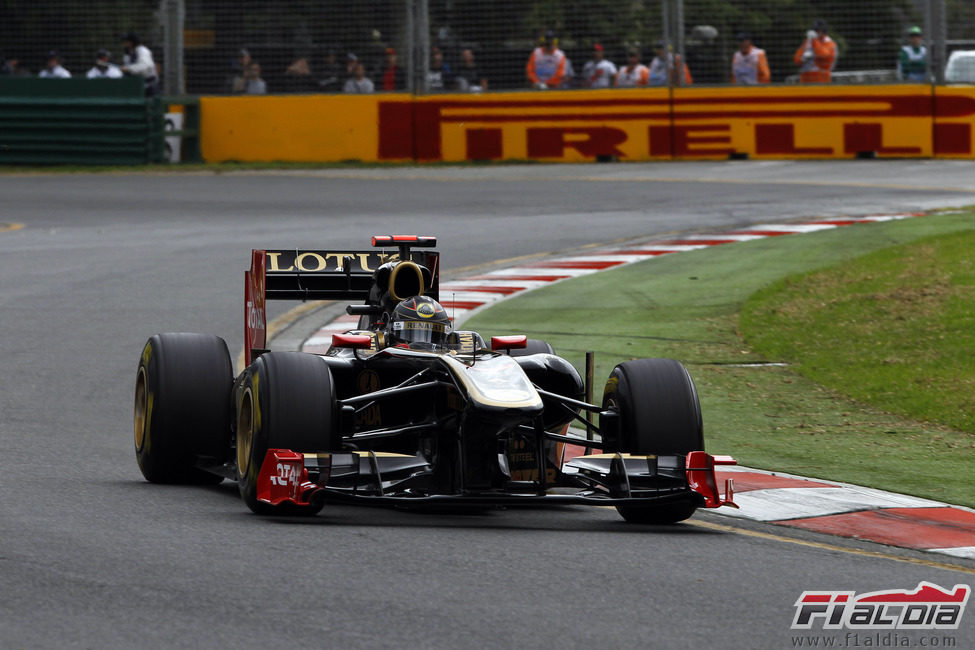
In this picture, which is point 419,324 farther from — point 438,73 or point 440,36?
point 440,36

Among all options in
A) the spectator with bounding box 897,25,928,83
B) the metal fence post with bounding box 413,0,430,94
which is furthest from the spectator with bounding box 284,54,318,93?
the spectator with bounding box 897,25,928,83

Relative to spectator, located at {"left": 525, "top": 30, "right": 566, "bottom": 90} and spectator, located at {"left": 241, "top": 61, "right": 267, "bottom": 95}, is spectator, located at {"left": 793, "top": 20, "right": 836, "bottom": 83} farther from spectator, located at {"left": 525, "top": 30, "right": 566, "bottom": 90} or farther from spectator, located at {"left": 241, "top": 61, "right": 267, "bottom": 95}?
spectator, located at {"left": 241, "top": 61, "right": 267, "bottom": 95}

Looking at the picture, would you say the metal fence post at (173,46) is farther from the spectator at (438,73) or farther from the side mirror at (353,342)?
the side mirror at (353,342)

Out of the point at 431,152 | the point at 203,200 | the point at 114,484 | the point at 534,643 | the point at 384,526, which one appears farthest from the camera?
the point at 431,152

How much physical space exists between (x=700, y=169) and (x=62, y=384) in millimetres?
15644

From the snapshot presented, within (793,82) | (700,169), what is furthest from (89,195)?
(793,82)

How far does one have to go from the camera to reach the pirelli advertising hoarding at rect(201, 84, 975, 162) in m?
25.4

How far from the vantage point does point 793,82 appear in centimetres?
2580

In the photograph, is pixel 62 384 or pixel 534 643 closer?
pixel 534 643

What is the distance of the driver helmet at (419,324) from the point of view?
27.3 ft

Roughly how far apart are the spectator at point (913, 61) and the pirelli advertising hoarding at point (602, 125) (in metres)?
0.20

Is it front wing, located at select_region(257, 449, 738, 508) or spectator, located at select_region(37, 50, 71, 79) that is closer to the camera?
front wing, located at select_region(257, 449, 738, 508)

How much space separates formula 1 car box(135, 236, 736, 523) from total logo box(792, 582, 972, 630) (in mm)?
1388

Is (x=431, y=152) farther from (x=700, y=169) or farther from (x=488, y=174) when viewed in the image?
(x=700, y=169)
